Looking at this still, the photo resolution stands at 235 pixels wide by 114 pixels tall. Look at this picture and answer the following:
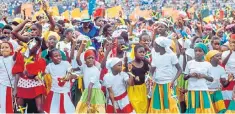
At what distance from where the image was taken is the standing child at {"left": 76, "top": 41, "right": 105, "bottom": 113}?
986 cm

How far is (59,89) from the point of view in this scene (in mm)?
10242

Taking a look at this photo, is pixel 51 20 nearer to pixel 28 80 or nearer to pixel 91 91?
pixel 28 80

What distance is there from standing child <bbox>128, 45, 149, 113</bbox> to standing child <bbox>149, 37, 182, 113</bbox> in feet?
0.48

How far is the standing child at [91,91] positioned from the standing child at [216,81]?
1.85 m

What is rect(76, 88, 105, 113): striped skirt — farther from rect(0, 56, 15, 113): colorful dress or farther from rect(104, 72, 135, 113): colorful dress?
rect(0, 56, 15, 113): colorful dress

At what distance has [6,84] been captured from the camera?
9961 mm

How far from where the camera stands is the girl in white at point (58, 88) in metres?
10.2

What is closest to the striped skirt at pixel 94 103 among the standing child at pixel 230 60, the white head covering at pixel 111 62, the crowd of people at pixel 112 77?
the crowd of people at pixel 112 77

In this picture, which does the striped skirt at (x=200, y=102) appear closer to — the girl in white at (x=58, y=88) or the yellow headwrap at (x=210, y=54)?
the yellow headwrap at (x=210, y=54)

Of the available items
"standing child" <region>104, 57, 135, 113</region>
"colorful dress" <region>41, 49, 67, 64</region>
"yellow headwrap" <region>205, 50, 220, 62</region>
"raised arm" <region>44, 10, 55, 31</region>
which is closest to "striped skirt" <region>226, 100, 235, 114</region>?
"yellow headwrap" <region>205, 50, 220, 62</region>

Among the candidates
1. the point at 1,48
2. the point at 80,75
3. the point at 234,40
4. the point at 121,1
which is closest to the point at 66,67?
the point at 80,75

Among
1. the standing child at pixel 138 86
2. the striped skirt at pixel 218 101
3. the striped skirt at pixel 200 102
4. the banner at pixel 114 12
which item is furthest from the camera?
the banner at pixel 114 12

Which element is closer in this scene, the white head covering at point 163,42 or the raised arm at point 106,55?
the white head covering at point 163,42

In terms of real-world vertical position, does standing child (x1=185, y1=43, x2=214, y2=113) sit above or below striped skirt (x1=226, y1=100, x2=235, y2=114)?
above
